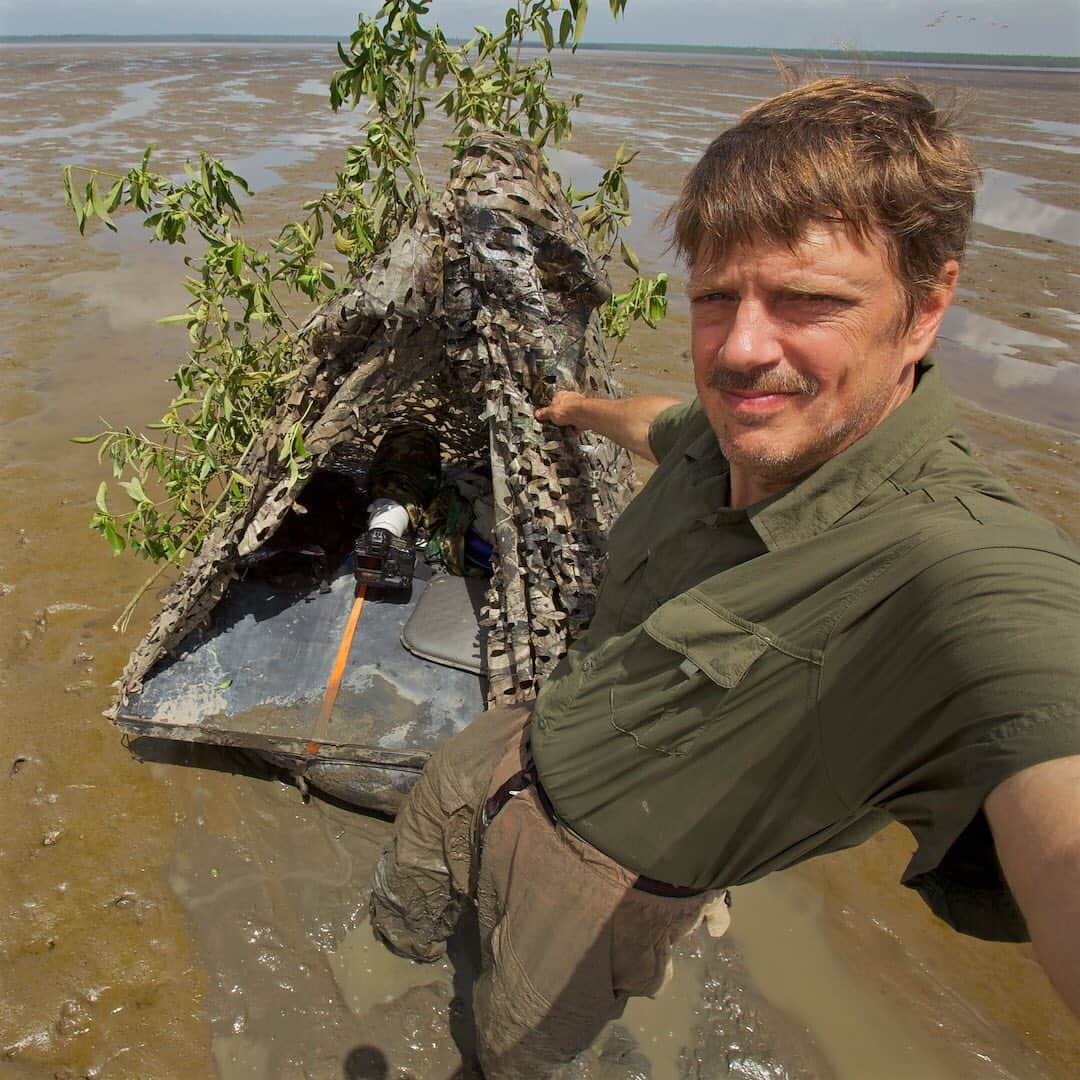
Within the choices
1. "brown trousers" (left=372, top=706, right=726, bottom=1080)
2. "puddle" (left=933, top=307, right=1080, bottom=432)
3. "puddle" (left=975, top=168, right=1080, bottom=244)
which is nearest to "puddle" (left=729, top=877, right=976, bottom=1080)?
"brown trousers" (left=372, top=706, right=726, bottom=1080)

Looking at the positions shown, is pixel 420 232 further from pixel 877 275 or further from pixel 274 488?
pixel 877 275

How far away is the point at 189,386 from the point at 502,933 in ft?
8.29

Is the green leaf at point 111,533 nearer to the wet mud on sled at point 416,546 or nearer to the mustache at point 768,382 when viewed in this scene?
the wet mud on sled at point 416,546

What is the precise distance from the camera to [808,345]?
1.25 m

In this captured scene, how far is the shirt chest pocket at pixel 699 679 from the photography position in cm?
124

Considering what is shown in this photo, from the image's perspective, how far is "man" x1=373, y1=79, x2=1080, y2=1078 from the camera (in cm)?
99

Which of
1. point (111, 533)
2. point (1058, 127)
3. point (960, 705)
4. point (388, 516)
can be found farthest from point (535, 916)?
point (1058, 127)

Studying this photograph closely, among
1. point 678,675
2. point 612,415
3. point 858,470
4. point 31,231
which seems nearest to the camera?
point 858,470

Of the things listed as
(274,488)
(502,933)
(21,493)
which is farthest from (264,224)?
(502,933)

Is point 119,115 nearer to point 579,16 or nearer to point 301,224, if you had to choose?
point 301,224

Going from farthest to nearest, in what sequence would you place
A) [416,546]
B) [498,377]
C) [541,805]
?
[416,546]
[498,377]
[541,805]

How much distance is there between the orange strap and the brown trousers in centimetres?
73

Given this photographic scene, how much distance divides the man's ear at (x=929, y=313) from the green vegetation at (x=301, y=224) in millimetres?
1768

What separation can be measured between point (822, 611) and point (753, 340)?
0.46 meters
